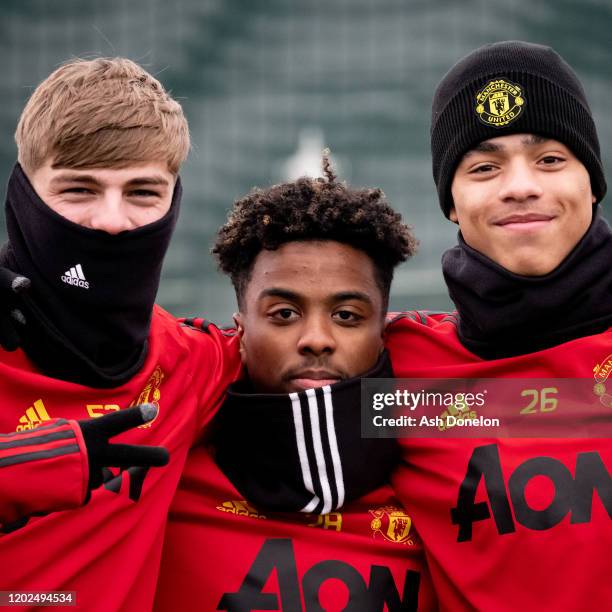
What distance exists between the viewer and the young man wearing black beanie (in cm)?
248

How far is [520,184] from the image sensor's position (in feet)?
8.54

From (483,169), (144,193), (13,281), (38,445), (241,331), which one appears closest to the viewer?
(38,445)

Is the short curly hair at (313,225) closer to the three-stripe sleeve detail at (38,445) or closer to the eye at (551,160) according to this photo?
the eye at (551,160)

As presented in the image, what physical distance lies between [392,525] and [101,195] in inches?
45.9

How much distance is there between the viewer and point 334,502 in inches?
102

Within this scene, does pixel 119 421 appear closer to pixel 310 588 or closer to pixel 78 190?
pixel 78 190

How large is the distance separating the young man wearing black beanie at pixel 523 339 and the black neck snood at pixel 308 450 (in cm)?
18

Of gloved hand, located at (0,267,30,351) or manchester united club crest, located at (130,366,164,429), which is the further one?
manchester united club crest, located at (130,366,164,429)

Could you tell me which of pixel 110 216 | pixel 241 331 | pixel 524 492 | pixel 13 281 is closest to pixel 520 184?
pixel 524 492

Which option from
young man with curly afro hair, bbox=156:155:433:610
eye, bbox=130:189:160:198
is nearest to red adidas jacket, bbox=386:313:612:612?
young man with curly afro hair, bbox=156:155:433:610

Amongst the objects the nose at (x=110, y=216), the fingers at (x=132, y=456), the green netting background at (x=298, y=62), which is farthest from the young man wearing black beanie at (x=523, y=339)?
the green netting background at (x=298, y=62)

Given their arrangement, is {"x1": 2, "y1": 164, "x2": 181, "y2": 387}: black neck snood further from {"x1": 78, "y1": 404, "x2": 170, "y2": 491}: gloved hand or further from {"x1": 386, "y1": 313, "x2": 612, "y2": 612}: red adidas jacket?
{"x1": 386, "y1": 313, "x2": 612, "y2": 612}: red adidas jacket

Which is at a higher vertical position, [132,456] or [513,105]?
[513,105]

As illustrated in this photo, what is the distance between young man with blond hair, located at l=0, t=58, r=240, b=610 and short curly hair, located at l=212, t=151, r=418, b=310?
35 centimetres
